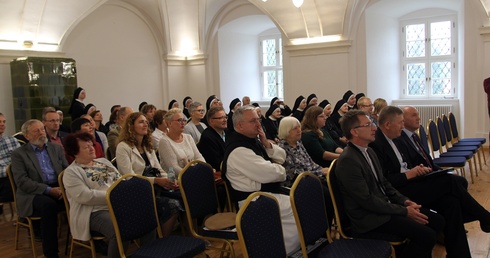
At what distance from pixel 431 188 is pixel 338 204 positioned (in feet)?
2.96

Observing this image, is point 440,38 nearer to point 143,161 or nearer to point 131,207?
point 143,161

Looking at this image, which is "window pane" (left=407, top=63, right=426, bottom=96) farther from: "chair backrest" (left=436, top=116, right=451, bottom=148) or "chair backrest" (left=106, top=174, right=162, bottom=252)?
"chair backrest" (left=106, top=174, right=162, bottom=252)

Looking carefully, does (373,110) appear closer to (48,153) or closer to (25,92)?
(48,153)

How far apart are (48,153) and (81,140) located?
1.03 meters

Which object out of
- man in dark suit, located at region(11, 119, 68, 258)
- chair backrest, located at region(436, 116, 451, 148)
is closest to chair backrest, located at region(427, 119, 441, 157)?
chair backrest, located at region(436, 116, 451, 148)

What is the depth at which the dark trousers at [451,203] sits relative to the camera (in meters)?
3.23

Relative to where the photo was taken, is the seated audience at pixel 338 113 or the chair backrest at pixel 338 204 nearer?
the chair backrest at pixel 338 204

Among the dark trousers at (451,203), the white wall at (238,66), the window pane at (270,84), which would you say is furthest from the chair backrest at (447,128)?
the window pane at (270,84)

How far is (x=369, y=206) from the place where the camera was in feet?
9.36

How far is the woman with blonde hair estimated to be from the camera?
3.69 metres

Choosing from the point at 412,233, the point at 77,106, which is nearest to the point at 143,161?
the point at 412,233

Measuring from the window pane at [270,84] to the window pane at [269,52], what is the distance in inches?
12.1

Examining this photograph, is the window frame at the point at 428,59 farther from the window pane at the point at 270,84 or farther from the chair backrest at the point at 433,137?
the chair backrest at the point at 433,137

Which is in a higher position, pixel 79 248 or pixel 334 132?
pixel 334 132
